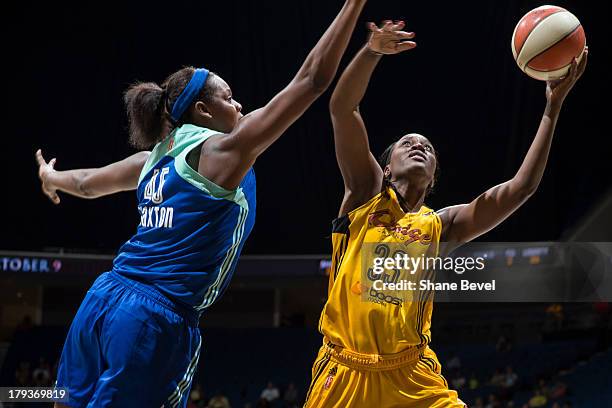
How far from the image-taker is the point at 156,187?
277 centimetres

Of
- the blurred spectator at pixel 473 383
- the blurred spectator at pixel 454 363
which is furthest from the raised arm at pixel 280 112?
the blurred spectator at pixel 454 363

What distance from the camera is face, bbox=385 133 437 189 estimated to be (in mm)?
3664

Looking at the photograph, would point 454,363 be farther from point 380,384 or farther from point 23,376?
point 380,384

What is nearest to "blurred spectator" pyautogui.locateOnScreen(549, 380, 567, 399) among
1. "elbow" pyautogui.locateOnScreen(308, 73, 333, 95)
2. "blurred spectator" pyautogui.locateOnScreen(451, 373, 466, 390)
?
"blurred spectator" pyautogui.locateOnScreen(451, 373, 466, 390)

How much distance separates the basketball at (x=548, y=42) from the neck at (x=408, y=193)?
826 millimetres

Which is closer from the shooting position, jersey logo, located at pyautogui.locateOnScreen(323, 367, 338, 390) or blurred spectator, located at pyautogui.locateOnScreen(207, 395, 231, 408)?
jersey logo, located at pyautogui.locateOnScreen(323, 367, 338, 390)

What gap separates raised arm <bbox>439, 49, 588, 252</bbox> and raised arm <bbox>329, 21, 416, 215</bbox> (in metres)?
0.43

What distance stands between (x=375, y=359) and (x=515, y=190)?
1.02 meters

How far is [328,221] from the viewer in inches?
628

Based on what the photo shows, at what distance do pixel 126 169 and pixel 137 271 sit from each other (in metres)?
0.76

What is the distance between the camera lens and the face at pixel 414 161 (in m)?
3.66

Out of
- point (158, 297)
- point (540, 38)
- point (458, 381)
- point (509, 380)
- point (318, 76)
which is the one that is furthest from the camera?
point (458, 381)

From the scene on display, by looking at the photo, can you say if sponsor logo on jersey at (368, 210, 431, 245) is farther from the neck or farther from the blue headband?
the blue headband

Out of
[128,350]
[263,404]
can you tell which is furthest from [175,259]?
[263,404]
